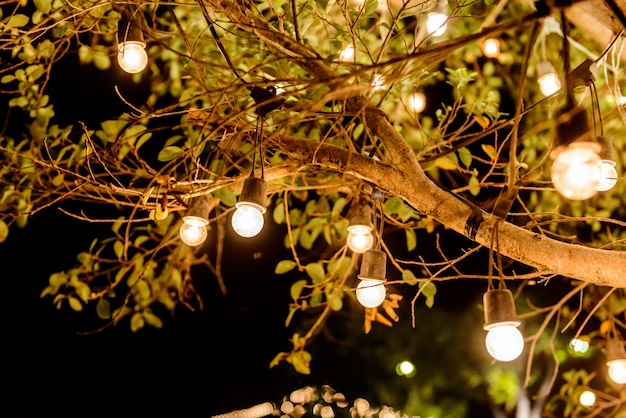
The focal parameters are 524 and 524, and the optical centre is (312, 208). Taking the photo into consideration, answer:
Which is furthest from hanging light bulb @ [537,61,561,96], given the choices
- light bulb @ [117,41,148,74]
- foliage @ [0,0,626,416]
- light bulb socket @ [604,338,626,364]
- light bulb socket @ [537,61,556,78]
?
light bulb @ [117,41,148,74]

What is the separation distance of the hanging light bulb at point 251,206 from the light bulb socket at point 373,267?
23.3 inches

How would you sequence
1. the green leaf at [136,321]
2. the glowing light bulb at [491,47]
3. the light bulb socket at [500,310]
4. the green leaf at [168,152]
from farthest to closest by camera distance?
the glowing light bulb at [491,47] < the green leaf at [136,321] < the green leaf at [168,152] < the light bulb socket at [500,310]

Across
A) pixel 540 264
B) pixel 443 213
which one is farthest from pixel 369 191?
pixel 540 264

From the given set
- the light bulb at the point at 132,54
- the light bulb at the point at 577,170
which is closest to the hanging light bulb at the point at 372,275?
the light bulb at the point at 577,170

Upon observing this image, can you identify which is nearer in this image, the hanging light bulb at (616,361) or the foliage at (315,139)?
the foliage at (315,139)

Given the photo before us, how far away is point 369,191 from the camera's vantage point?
2719 mm

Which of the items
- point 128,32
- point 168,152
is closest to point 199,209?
point 168,152

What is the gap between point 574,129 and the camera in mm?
1340

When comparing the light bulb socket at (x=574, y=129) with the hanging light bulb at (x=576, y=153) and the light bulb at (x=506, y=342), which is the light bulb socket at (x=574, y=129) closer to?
the hanging light bulb at (x=576, y=153)

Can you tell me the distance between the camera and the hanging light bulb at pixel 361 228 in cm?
269

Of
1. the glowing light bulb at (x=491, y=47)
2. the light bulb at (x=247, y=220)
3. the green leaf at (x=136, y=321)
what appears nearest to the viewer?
the light bulb at (x=247, y=220)

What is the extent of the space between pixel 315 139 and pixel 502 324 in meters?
1.95

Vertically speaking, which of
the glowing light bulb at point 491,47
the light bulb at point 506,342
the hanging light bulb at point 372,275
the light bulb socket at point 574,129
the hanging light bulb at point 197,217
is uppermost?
the glowing light bulb at point 491,47

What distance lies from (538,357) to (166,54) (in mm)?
6690
